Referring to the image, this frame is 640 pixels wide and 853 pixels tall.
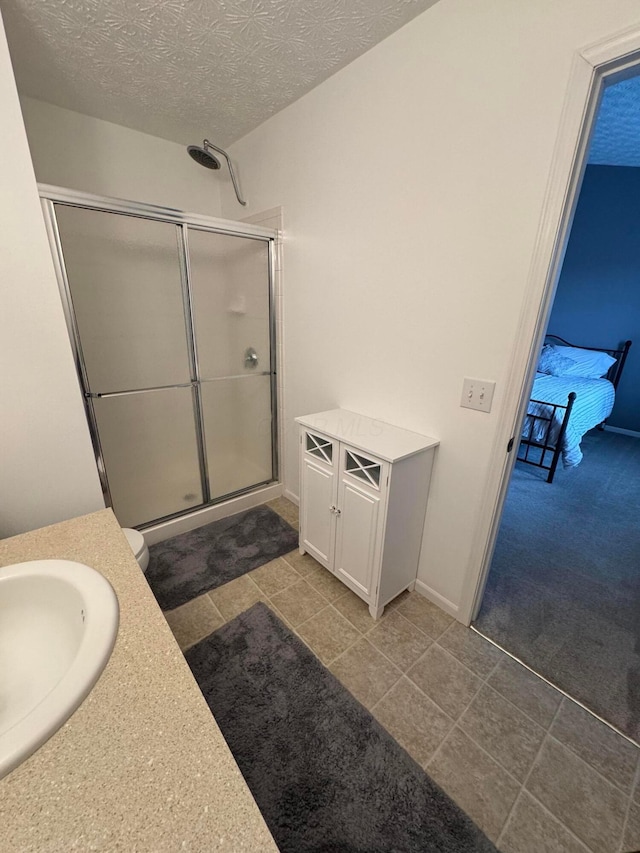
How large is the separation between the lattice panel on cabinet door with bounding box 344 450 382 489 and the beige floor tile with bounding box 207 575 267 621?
811 millimetres

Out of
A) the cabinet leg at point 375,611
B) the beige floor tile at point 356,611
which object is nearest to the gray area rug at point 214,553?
the beige floor tile at point 356,611

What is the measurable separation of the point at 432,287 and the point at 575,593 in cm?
176

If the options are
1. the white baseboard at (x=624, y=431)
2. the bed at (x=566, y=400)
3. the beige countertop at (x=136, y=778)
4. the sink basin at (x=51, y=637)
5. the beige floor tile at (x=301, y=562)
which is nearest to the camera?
the beige countertop at (x=136, y=778)

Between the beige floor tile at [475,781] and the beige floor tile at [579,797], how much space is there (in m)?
0.10

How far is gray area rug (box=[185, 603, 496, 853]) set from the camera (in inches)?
37.9

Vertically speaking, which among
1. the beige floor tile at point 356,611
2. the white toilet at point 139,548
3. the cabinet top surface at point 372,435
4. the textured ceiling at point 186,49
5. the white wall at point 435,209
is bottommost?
the beige floor tile at point 356,611

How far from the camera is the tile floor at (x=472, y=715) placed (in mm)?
1007

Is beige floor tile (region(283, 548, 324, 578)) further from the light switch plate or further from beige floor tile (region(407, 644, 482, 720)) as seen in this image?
the light switch plate

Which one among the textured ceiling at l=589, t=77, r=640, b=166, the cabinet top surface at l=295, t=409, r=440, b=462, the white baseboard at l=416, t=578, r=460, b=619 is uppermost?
the textured ceiling at l=589, t=77, r=640, b=166

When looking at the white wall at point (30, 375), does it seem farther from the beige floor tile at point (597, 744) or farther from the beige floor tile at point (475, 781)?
the beige floor tile at point (597, 744)

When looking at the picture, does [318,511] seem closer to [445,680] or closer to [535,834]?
[445,680]

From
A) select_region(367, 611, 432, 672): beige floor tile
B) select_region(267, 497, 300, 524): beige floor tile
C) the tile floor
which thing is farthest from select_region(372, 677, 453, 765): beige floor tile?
select_region(267, 497, 300, 524): beige floor tile

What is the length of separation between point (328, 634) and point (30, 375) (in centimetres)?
158

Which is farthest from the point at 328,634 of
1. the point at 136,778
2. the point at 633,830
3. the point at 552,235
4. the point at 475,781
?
the point at 552,235
